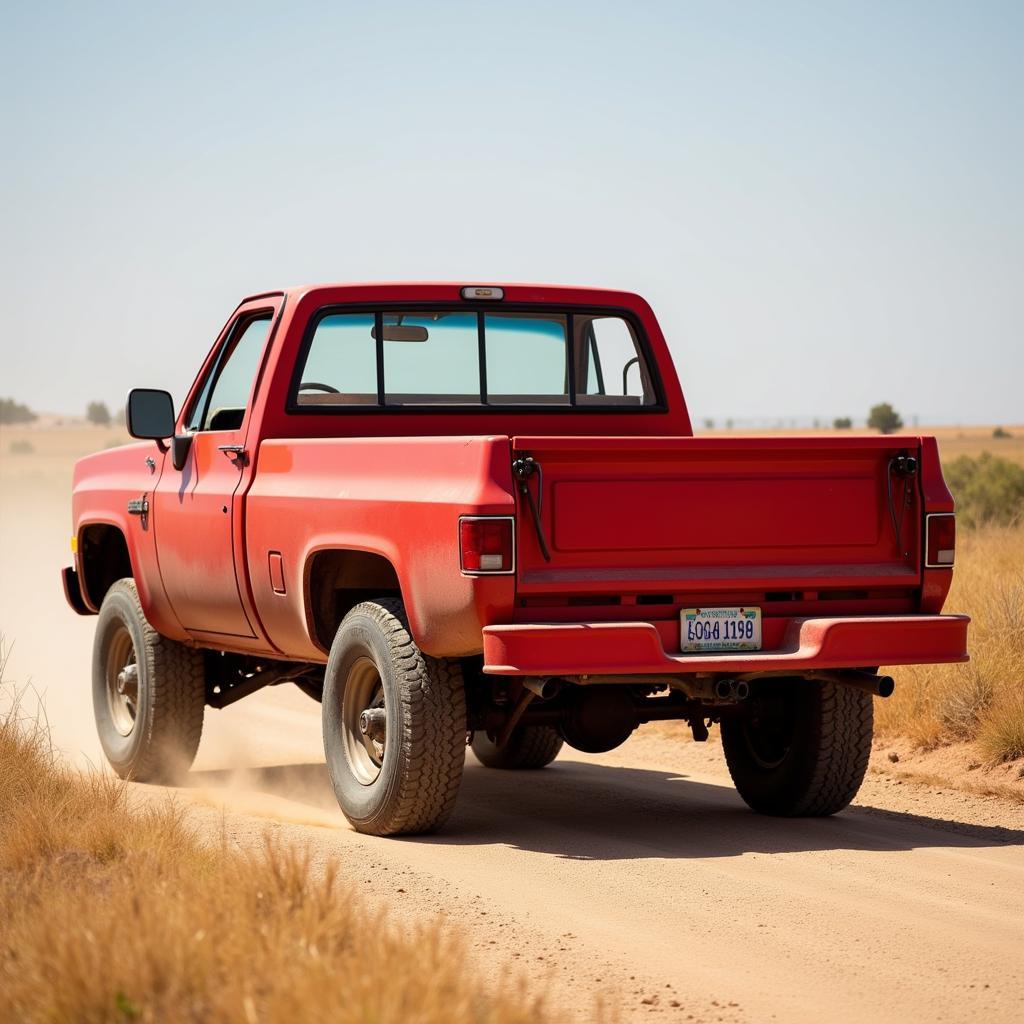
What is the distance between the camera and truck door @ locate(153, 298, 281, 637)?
8781mm

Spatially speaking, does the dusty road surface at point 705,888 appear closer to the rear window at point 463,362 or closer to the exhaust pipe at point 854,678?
the exhaust pipe at point 854,678

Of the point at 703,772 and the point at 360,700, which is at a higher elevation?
the point at 360,700

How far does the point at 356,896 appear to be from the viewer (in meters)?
6.16

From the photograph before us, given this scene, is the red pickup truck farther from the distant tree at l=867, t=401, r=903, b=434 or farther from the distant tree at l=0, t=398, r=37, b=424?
the distant tree at l=0, t=398, r=37, b=424

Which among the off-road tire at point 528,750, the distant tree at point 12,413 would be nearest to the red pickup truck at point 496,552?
the off-road tire at point 528,750

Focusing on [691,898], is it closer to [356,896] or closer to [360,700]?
[356,896]

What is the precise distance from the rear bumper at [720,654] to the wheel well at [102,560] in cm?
418

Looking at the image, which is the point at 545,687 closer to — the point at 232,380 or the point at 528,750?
the point at 232,380

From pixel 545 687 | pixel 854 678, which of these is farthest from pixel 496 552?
pixel 854 678

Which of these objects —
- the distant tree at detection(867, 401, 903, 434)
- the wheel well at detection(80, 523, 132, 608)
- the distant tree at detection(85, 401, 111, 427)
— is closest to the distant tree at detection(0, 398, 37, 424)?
the distant tree at detection(85, 401, 111, 427)

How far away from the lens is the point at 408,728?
7414mm

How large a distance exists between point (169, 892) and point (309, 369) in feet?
12.6

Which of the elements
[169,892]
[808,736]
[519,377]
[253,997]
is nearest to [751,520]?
[808,736]

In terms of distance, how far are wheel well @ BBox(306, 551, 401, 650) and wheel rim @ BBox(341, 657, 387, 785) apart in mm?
371
